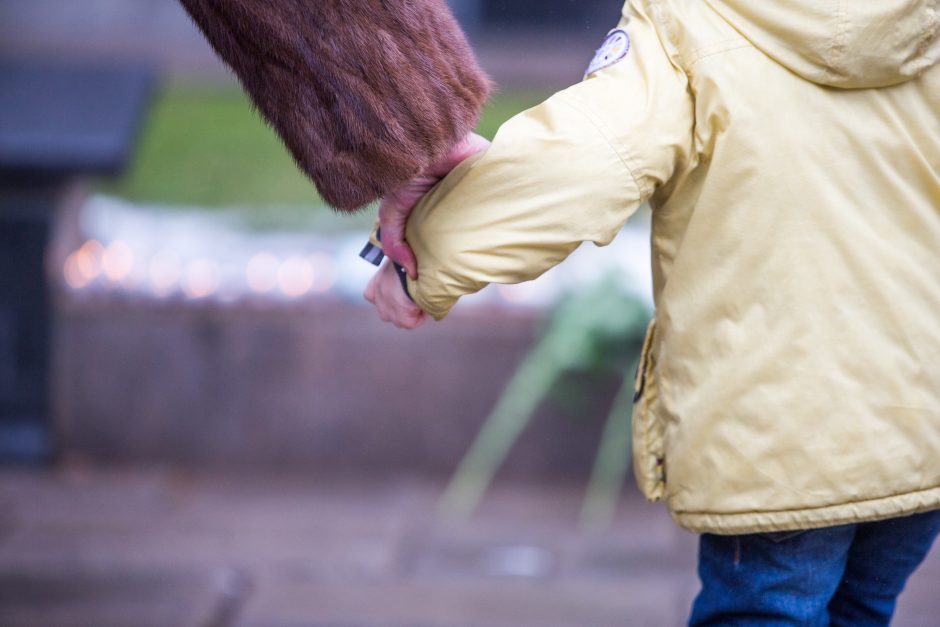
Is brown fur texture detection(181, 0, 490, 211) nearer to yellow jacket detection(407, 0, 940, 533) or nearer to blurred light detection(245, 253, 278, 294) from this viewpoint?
yellow jacket detection(407, 0, 940, 533)

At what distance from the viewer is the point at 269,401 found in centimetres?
425

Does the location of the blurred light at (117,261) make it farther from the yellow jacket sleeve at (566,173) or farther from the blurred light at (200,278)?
the yellow jacket sleeve at (566,173)

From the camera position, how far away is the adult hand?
1750mm

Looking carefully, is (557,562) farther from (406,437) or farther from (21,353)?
(21,353)

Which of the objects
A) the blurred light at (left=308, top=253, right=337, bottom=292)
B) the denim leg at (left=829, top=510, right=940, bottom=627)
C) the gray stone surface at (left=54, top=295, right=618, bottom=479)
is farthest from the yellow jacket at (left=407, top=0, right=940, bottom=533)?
the blurred light at (left=308, top=253, right=337, bottom=292)

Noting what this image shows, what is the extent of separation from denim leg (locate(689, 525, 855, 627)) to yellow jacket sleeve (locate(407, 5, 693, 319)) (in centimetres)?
52

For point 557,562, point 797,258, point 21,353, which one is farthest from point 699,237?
point 21,353

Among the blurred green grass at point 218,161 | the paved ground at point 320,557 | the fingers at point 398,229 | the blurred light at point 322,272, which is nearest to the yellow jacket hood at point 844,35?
the fingers at point 398,229

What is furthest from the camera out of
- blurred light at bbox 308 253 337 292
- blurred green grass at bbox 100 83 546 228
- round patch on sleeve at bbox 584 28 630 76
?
blurred green grass at bbox 100 83 546 228

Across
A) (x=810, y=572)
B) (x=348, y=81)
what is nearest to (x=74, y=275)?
(x=348, y=81)

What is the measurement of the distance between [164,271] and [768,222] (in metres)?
3.07

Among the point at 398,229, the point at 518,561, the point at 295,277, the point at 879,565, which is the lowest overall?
the point at 518,561

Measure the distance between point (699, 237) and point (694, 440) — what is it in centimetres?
29

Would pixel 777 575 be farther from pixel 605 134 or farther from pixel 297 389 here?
pixel 297 389
